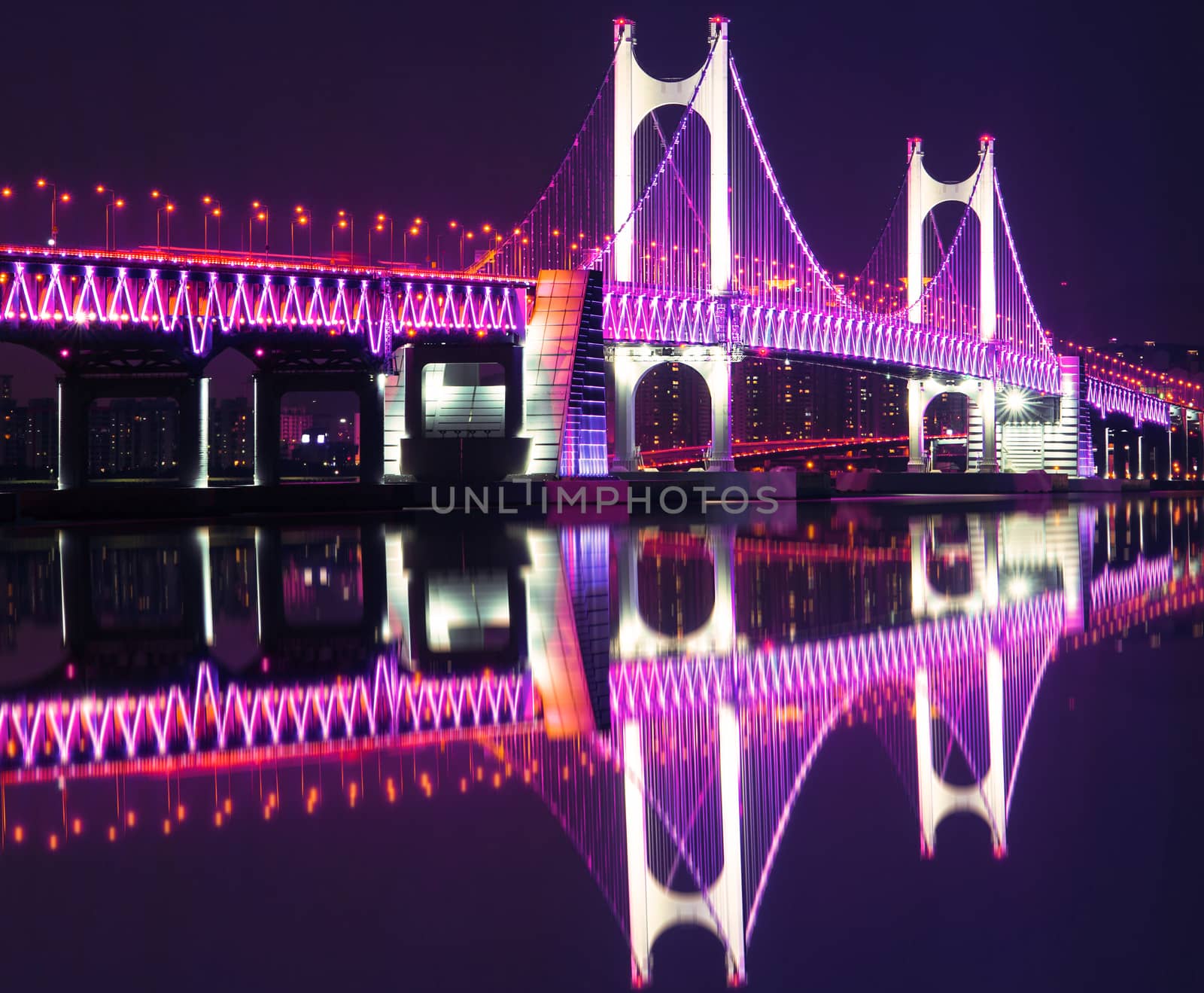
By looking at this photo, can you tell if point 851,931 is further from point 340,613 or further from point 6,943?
point 340,613

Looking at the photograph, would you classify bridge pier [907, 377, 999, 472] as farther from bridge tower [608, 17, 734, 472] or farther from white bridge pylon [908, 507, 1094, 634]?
white bridge pylon [908, 507, 1094, 634]

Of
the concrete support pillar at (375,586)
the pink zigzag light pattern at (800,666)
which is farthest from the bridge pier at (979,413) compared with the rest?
the pink zigzag light pattern at (800,666)

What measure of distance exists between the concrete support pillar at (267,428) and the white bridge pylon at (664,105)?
11.8 metres

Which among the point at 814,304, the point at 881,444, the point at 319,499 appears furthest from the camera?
the point at 881,444

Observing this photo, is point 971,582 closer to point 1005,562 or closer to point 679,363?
point 1005,562

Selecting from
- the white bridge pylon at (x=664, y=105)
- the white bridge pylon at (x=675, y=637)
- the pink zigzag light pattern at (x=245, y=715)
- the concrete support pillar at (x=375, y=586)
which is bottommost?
the pink zigzag light pattern at (x=245, y=715)

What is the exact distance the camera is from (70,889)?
3.84m

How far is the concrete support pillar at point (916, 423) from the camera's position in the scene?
226 ft

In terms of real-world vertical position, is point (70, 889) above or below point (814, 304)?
below

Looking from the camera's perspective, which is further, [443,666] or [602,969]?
[443,666]

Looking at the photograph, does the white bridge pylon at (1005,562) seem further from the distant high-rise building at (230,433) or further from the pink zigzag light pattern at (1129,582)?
the distant high-rise building at (230,433)

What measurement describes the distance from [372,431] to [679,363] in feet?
46.5

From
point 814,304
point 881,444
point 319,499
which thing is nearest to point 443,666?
point 319,499

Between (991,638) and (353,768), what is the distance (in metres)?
4.95
